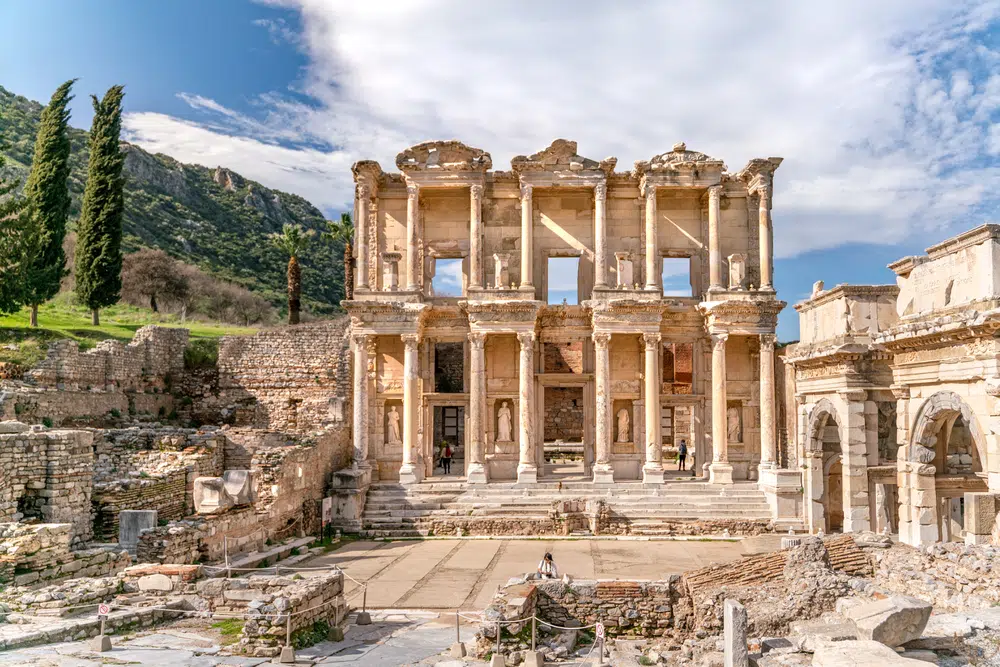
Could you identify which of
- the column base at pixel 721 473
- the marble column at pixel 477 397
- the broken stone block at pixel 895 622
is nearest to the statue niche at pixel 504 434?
the marble column at pixel 477 397

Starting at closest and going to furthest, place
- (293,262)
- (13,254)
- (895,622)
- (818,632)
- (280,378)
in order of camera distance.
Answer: (895,622) → (818,632) → (13,254) → (280,378) → (293,262)

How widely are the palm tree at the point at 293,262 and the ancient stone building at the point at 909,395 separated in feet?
94.9

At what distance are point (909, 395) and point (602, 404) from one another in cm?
1176

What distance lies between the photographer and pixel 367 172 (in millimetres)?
27188

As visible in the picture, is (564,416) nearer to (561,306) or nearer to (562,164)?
(561,306)

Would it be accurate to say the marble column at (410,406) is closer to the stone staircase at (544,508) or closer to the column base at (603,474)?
the stone staircase at (544,508)

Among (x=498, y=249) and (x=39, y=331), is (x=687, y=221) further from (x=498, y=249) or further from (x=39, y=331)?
(x=39, y=331)

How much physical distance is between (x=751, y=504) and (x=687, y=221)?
10.2 meters

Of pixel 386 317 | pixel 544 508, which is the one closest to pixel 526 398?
pixel 544 508

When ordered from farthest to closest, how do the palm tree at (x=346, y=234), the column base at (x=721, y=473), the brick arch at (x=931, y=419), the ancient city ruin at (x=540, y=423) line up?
the palm tree at (x=346, y=234) → the column base at (x=721, y=473) → the brick arch at (x=931, y=419) → the ancient city ruin at (x=540, y=423)

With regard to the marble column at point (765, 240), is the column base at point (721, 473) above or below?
below

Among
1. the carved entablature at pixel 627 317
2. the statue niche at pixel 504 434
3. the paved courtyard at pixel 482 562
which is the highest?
the carved entablature at pixel 627 317

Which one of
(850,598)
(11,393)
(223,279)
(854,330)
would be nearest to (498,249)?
(854,330)

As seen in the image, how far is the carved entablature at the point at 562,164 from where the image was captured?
26688 mm
